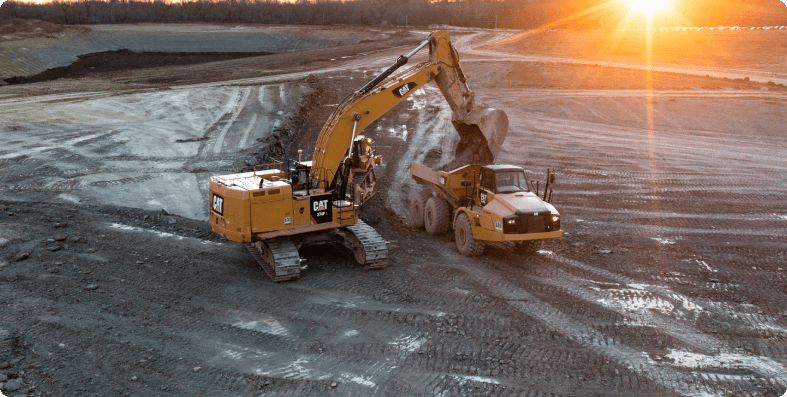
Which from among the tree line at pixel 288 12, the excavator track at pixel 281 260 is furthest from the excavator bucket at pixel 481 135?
the tree line at pixel 288 12

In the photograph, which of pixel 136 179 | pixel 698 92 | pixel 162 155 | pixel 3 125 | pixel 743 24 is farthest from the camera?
pixel 743 24

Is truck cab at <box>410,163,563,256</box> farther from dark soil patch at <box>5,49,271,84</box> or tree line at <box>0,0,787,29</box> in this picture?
tree line at <box>0,0,787,29</box>

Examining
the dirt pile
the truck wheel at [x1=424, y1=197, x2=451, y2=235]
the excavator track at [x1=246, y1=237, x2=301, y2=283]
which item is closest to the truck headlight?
the truck wheel at [x1=424, y1=197, x2=451, y2=235]

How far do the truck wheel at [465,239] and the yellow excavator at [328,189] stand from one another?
6.38ft

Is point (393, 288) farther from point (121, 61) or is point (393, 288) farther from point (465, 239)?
point (121, 61)

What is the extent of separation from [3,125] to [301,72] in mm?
20099

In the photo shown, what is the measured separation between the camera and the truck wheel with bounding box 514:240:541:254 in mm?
13316

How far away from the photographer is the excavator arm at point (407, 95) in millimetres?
13008

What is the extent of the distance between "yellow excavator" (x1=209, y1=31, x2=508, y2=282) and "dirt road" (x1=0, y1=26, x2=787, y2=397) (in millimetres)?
646

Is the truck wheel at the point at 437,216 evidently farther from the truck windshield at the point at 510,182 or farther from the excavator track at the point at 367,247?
the excavator track at the point at 367,247

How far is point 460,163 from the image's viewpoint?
16031 millimetres

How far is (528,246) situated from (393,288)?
362 centimetres

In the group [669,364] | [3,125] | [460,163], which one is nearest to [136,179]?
[3,125]

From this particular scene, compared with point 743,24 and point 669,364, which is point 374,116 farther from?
point 743,24
